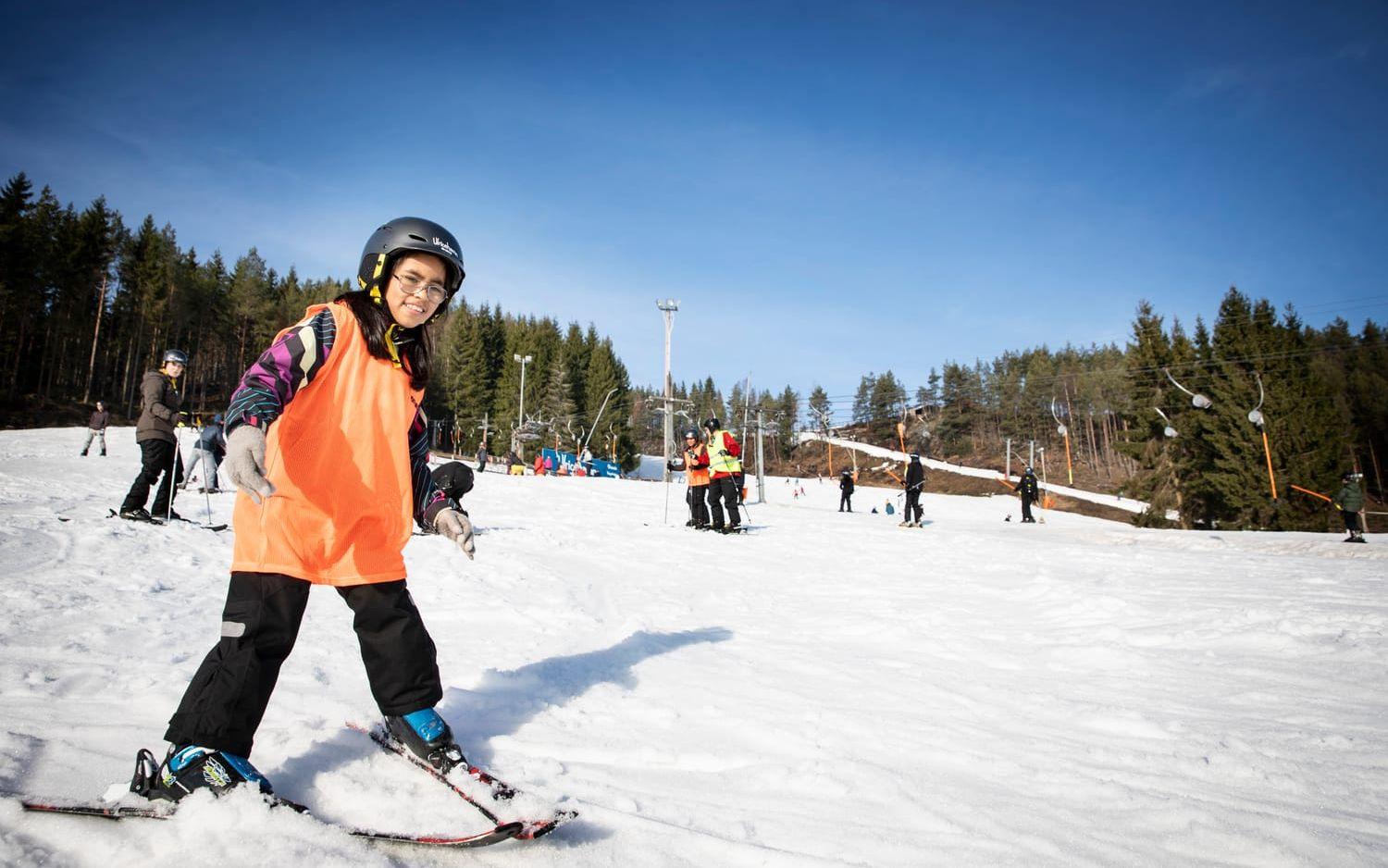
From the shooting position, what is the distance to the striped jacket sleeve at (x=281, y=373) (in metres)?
1.96

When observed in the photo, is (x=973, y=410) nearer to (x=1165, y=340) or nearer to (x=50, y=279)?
(x=1165, y=340)

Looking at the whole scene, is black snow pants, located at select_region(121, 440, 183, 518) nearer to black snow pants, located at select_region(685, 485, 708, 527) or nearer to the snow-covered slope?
black snow pants, located at select_region(685, 485, 708, 527)

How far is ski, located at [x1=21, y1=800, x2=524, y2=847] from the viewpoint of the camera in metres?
1.54

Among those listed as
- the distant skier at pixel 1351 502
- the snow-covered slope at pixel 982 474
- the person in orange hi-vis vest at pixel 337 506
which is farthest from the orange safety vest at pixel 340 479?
the snow-covered slope at pixel 982 474

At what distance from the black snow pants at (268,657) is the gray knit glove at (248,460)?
29 centimetres

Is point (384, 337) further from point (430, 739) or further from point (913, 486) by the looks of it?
point (913, 486)

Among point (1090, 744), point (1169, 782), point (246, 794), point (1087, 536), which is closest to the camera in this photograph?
point (246, 794)

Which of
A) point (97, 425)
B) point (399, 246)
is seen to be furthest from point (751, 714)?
point (97, 425)

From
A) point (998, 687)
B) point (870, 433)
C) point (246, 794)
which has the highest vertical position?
point (870, 433)

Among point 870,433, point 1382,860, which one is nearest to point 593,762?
point 1382,860

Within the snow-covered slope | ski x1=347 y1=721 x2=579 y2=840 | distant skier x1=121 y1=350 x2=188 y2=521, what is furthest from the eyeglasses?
the snow-covered slope

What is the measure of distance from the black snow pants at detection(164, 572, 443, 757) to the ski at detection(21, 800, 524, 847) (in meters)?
0.20

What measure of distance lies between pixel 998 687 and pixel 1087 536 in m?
15.1

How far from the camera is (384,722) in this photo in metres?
2.41
